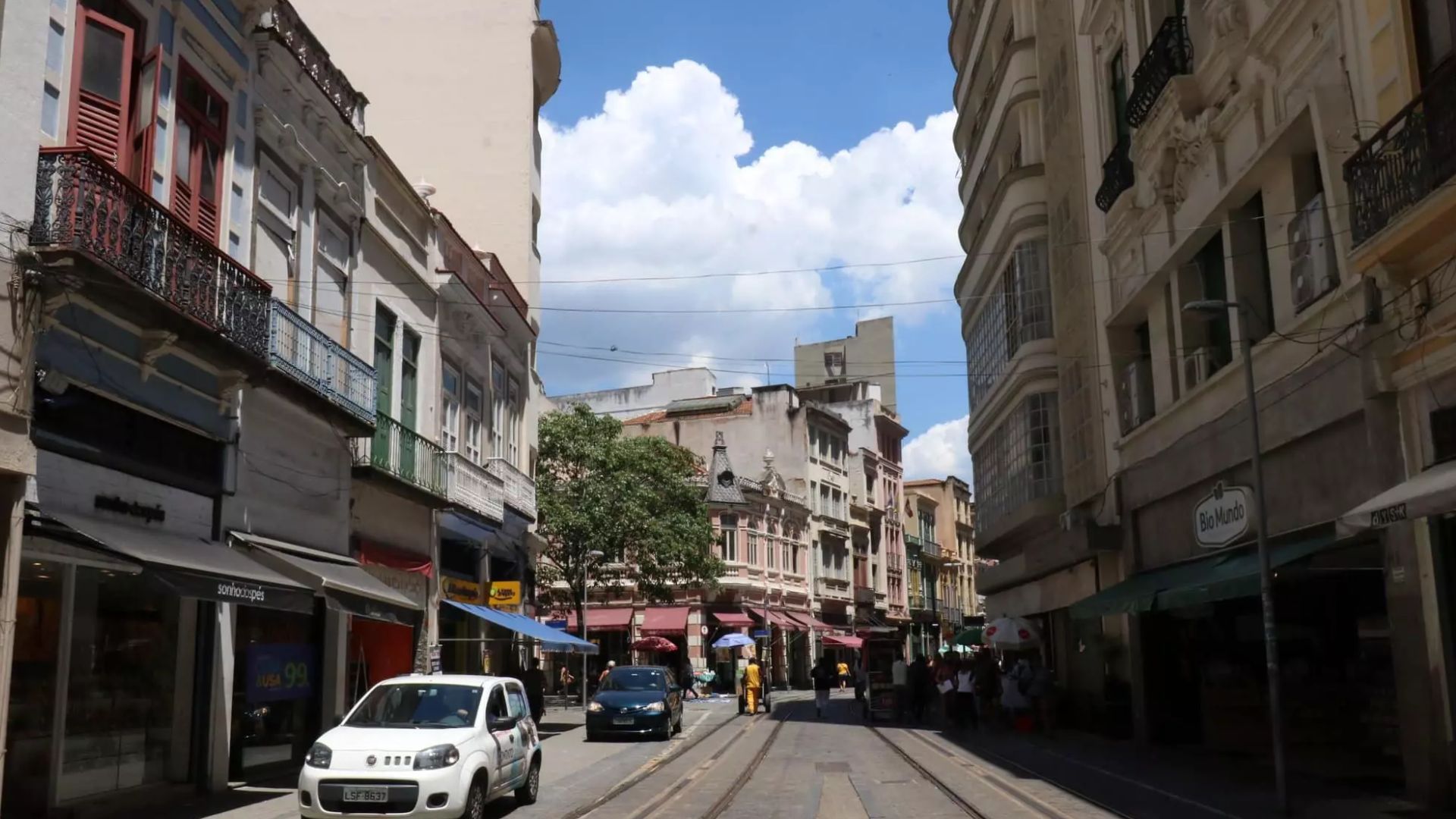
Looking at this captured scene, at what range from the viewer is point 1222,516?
17.6 m

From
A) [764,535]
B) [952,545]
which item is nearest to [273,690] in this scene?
[764,535]

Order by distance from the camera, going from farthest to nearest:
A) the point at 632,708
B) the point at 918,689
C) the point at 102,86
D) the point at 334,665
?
1. the point at 918,689
2. the point at 632,708
3. the point at 334,665
4. the point at 102,86

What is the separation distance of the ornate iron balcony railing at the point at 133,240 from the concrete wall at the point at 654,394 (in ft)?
195

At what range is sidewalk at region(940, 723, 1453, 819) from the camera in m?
12.7

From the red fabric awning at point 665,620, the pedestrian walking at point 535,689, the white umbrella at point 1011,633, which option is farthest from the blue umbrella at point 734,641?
the pedestrian walking at point 535,689

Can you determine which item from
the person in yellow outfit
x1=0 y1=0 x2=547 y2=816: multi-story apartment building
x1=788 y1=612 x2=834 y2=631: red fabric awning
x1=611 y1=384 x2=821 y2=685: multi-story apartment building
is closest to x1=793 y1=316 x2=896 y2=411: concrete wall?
x1=611 y1=384 x2=821 y2=685: multi-story apartment building

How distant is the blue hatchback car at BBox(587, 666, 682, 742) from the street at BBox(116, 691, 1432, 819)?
432mm

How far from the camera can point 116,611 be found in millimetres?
13461

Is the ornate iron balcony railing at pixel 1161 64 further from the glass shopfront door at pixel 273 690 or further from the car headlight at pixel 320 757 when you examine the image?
the glass shopfront door at pixel 273 690

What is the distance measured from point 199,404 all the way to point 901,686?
72.9 ft

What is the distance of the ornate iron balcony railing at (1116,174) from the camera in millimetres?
21625

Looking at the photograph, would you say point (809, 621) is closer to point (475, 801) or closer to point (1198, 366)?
point (1198, 366)

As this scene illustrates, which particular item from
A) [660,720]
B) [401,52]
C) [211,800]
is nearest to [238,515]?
[211,800]

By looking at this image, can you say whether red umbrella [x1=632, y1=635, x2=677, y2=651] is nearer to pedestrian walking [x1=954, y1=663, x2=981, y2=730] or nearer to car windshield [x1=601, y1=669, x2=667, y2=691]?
pedestrian walking [x1=954, y1=663, x2=981, y2=730]
